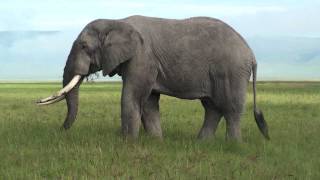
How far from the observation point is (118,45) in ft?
35.3

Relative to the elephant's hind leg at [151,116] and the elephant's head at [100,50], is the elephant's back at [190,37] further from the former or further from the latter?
the elephant's hind leg at [151,116]

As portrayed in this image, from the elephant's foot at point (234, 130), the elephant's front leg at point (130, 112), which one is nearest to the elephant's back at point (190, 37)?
the elephant's front leg at point (130, 112)

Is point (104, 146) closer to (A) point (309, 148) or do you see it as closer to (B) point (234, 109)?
(B) point (234, 109)

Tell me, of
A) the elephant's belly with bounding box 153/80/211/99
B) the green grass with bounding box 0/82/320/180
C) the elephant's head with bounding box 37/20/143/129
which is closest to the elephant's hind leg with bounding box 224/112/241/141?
the green grass with bounding box 0/82/320/180

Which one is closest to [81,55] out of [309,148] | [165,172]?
[165,172]

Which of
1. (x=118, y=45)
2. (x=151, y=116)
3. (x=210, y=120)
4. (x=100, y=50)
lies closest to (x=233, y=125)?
(x=210, y=120)

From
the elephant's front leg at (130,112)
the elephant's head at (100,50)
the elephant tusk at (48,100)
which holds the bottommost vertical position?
→ the elephant's front leg at (130,112)

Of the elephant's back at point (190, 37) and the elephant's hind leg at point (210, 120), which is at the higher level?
the elephant's back at point (190, 37)

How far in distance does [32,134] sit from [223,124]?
6109mm

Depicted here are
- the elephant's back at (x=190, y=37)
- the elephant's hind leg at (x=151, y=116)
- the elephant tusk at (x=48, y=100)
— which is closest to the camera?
the elephant tusk at (x=48, y=100)

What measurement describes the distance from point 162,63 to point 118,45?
985 mm

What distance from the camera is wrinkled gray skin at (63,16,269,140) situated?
10758 mm

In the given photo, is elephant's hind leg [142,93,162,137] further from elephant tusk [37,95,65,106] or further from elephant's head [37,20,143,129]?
elephant tusk [37,95,65,106]

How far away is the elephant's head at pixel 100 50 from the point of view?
35.1 ft
